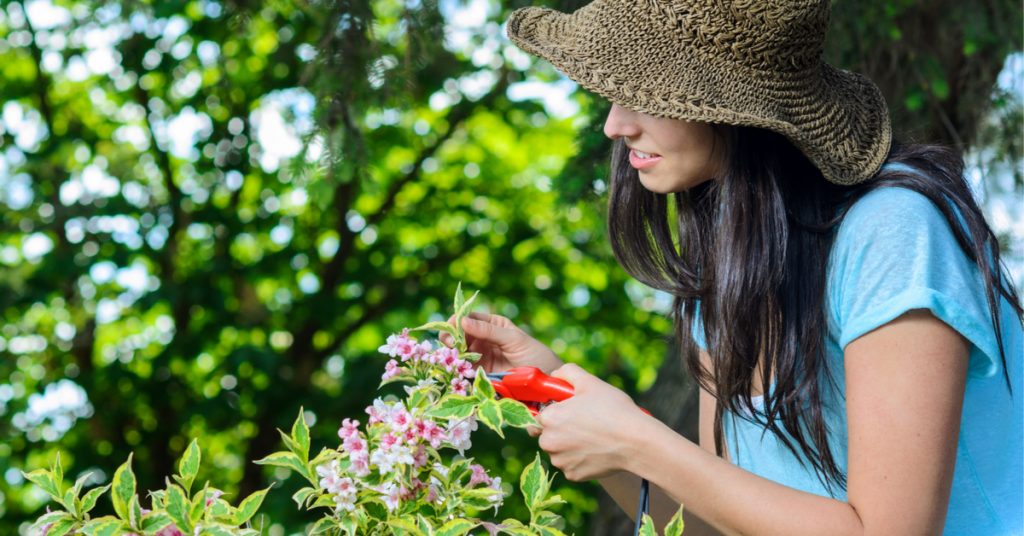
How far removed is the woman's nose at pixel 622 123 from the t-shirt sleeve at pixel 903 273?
281mm

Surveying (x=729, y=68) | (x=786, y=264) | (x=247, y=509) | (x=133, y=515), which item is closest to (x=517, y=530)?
(x=247, y=509)

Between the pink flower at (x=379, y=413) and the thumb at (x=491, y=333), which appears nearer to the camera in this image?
the pink flower at (x=379, y=413)

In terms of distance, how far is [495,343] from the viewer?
59.5 inches

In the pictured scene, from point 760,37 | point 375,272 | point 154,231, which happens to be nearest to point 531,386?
point 760,37

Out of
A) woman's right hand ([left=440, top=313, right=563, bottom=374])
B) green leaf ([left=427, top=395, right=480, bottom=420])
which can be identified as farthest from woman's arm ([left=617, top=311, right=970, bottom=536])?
woman's right hand ([left=440, top=313, right=563, bottom=374])

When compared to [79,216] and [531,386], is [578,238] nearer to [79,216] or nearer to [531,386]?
[79,216]

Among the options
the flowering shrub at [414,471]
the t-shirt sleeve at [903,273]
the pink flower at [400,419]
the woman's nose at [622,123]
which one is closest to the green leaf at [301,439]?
the flowering shrub at [414,471]

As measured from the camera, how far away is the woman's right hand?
4.87 ft

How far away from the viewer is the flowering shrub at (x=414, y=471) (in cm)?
110

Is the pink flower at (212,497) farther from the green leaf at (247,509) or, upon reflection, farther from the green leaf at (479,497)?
the green leaf at (479,497)

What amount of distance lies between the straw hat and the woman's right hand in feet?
1.24

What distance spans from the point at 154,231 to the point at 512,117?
4.47ft

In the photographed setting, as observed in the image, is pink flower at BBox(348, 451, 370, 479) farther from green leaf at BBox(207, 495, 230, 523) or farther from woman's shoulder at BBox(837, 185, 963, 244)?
woman's shoulder at BBox(837, 185, 963, 244)

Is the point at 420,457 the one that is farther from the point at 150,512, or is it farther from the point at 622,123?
the point at 622,123
